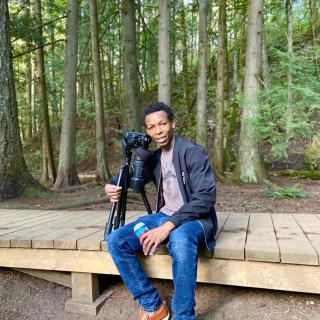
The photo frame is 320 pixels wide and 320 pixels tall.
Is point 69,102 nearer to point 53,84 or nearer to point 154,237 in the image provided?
point 154,237

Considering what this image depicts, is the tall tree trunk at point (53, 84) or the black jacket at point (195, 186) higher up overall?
the tall tree trunk at point (53, 84)

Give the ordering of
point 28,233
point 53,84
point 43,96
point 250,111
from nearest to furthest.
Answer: point 28,233 < point 250,111 < point 43,96 < point 53,84

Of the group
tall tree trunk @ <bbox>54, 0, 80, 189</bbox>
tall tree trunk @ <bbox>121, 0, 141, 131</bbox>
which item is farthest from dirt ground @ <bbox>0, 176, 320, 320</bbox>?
tall tree trunk @ <bbox>54, 0, 80, 189</bbox>

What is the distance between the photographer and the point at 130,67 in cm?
800

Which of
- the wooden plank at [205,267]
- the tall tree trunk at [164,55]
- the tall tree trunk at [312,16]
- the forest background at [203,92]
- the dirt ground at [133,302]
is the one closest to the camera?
the wooden plank at [205,267]

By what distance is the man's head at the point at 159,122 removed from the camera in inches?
107

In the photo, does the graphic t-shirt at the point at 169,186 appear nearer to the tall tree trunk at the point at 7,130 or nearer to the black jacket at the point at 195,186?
the black jacket at the point at 195,186

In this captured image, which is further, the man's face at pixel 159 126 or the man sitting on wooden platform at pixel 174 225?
the man's face at pixel 159 126

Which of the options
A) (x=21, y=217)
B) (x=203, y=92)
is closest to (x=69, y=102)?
(x=203, y=92)

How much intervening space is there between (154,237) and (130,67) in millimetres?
6279

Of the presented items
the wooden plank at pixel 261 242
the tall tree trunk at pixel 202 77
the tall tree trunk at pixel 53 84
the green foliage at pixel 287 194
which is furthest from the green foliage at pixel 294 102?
the tall tree trunk at pixel 53 84

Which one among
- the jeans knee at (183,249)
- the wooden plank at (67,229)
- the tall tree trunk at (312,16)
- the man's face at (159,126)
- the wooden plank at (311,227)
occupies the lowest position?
the wooden plank at (311,227)

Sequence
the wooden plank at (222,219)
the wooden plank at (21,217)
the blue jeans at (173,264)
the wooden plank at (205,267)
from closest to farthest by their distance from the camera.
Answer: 1. the blue jeans at (173,264)
2. the wooden plank at (205,267)
3. the wooden plank at (222,219)
4. the wooden plank at (21,217)

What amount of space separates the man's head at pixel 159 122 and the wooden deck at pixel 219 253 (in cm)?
94
